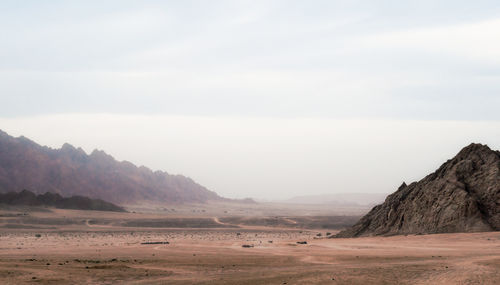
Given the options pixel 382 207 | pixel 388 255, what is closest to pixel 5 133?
pixel 382 207

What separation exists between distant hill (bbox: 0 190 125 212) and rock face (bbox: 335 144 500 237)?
89.0 meters

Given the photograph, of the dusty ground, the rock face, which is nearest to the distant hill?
the dusty ground

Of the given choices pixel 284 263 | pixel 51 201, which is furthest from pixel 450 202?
pixel 51 201

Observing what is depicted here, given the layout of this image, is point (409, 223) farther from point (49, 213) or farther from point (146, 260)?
point (49, 213)

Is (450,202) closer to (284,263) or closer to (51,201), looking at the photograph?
(284,263)

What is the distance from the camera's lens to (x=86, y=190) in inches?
7151

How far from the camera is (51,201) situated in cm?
12319

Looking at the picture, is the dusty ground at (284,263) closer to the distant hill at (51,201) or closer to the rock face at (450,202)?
the rock face at (450,202)

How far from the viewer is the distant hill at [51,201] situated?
118m

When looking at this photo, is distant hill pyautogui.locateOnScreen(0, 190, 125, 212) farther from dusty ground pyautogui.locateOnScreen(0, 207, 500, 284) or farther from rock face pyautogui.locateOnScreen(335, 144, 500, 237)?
rock face pyautogui.locateOnScreen(335, 144, 500, 237)

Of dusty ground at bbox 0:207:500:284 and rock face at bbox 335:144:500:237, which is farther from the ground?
rock face at bbox 335:144:500:237

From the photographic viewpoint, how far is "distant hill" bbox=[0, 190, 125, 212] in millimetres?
118438

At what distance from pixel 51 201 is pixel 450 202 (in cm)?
10212

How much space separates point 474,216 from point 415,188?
7074mm
